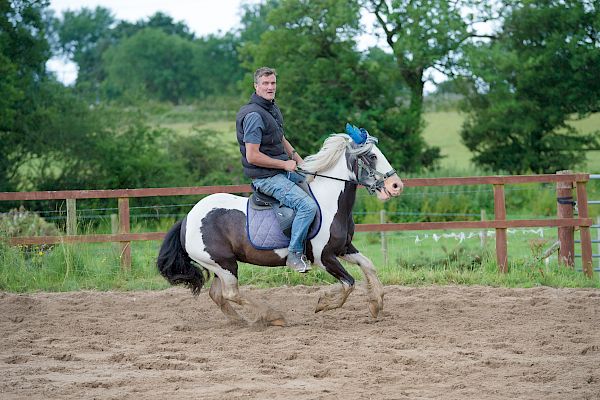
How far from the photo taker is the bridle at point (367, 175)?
294 inches

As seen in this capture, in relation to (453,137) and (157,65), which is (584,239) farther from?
(157,65)

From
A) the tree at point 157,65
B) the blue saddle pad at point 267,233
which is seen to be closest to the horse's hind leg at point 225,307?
the blue saddle pad at point 267,233

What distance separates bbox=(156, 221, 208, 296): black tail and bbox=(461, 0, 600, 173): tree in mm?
20696

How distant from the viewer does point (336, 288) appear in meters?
7.81

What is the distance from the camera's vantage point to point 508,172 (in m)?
28.8

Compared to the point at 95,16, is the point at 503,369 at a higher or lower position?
lower

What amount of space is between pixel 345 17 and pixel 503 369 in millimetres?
22368

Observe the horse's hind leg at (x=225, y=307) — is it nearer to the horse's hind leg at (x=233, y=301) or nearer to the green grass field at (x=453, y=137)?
the horse's hind leg at (x=233, y=301)

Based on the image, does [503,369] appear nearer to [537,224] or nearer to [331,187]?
[331,187]

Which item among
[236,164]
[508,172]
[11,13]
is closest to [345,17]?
[236,164]

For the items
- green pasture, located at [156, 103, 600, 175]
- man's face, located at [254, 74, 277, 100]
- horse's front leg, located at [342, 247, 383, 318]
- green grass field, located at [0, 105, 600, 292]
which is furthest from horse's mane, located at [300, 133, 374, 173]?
green pasture, located at [156, 103, 600, 175]

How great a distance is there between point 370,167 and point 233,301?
178cm

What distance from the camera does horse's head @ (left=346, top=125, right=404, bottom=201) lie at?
7.42 meters

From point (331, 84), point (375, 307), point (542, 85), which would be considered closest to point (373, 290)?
point (375, 307)
